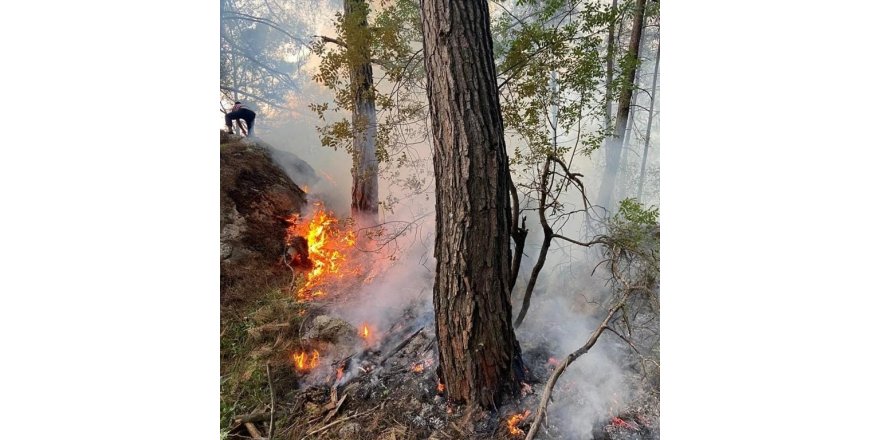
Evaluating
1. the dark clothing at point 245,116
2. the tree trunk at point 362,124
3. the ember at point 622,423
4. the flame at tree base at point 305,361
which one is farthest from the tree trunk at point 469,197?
the dark clothing at point 245,116

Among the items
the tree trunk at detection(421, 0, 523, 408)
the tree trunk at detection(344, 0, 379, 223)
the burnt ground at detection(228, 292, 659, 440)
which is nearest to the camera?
the tree trunk at detection(421, 0, 523, 408)

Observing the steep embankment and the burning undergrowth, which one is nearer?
the burning undergrowth

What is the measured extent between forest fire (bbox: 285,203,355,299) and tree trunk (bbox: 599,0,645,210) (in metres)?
1.10

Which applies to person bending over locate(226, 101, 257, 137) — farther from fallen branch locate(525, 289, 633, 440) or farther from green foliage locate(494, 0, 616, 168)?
fallen branch locate(525, 289, 633, 440)

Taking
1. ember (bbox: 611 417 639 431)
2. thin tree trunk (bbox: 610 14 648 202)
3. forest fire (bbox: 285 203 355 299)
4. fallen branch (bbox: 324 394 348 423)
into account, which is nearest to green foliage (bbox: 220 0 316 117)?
forest fire (bbox: 285 203 355 299)

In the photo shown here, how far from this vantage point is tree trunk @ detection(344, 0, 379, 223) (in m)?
2.59

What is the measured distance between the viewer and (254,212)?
2.64 meters

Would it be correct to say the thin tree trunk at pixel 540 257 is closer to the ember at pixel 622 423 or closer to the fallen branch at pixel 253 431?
the ember at pixel 622 423

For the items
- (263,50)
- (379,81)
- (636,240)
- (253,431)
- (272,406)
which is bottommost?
(253,431)

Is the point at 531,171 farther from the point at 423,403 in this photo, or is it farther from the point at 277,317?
the point at 277,317

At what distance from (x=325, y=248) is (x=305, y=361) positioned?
19.1 inches

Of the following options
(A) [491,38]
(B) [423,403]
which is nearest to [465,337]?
(B) [423,403]

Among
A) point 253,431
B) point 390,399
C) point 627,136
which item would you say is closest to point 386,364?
point 390,399

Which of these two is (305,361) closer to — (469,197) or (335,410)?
(335,410)
